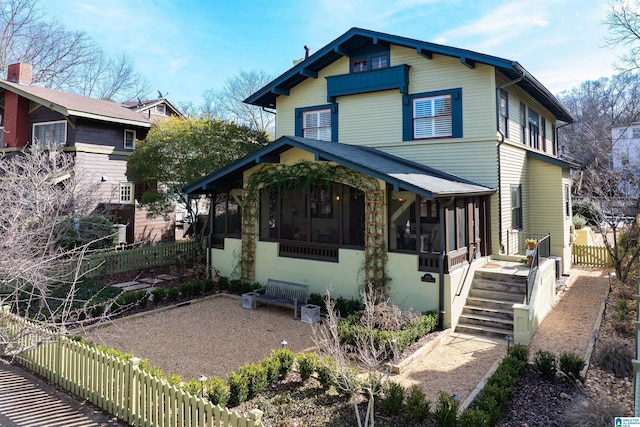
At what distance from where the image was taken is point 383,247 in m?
11.4

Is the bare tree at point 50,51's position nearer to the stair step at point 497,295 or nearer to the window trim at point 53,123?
the window trim at point 53,123

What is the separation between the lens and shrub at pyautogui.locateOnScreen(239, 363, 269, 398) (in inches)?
259

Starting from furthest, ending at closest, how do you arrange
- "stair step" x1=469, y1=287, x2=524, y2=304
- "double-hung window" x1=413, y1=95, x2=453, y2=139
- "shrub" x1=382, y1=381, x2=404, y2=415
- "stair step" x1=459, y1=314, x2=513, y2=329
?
"double-hung window" x1=413, y1=95, x2=453, y2=139 → "stair step" x1=469, y1=287, x2=524, y2=304 → "stair step" x1=459, y1=314, x2=513, y2=329 → "shrub" x1=382, y1=381, x2=404, y2=415

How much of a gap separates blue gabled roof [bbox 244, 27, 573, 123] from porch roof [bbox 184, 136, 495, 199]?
3.70 metres

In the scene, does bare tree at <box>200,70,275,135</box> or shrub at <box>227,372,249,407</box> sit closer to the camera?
shrub at <box>227,372,249,407</box>

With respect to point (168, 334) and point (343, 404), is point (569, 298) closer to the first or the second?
point (343, 404)

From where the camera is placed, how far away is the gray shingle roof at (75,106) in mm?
19125

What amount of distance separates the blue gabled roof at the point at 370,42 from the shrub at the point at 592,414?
1001 centimetres

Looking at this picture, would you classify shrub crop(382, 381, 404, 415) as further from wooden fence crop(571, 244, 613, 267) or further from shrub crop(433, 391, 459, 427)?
wooden fence crop(571, 244, 613, 267)

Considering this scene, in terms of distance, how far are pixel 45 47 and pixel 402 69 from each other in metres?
33.4

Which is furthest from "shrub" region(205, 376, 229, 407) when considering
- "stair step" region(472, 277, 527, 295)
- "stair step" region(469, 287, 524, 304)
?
"stair step" region(472, 277, 527, 295)

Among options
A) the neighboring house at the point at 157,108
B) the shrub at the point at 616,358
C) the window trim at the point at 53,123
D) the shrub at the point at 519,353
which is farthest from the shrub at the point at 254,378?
the neighboring house at the point at 157,108

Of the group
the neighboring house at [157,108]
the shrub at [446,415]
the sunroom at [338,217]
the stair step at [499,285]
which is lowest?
the shrub at [446,415]

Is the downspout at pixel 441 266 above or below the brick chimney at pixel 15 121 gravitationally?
below
